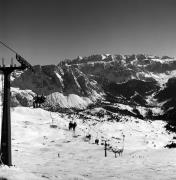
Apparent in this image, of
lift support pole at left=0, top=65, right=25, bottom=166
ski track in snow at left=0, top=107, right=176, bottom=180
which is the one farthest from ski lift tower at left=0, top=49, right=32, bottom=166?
ski track in snow at left=0, top=107, right=176, bottom=180

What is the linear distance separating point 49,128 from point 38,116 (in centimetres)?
4257

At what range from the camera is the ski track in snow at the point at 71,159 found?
2731 centimetres

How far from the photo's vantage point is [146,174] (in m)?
27.9

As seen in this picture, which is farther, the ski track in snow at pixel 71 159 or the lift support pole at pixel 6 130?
the lift support pole at pixel 6 130

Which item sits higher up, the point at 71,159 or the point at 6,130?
the point at 6,130

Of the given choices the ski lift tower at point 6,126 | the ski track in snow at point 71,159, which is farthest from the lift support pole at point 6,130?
the ski track in snow at point 71,159

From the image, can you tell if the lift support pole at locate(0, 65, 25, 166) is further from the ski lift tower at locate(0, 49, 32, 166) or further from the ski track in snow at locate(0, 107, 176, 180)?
the ski track in snow at locate(0, 107, 176, 180)

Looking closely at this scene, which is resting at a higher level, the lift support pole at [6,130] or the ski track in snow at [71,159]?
the lift support pole at [6,130]

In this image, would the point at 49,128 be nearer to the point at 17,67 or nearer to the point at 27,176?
the point at 17,67

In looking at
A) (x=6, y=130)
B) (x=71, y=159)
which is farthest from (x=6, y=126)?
(x=71, y=159)

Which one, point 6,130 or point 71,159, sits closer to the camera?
point 6,130

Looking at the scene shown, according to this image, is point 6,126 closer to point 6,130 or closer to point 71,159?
point 6,130

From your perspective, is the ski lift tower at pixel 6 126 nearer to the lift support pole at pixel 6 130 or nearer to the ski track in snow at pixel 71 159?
the lift support pole at pixel 6 130

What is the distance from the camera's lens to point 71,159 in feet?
167
